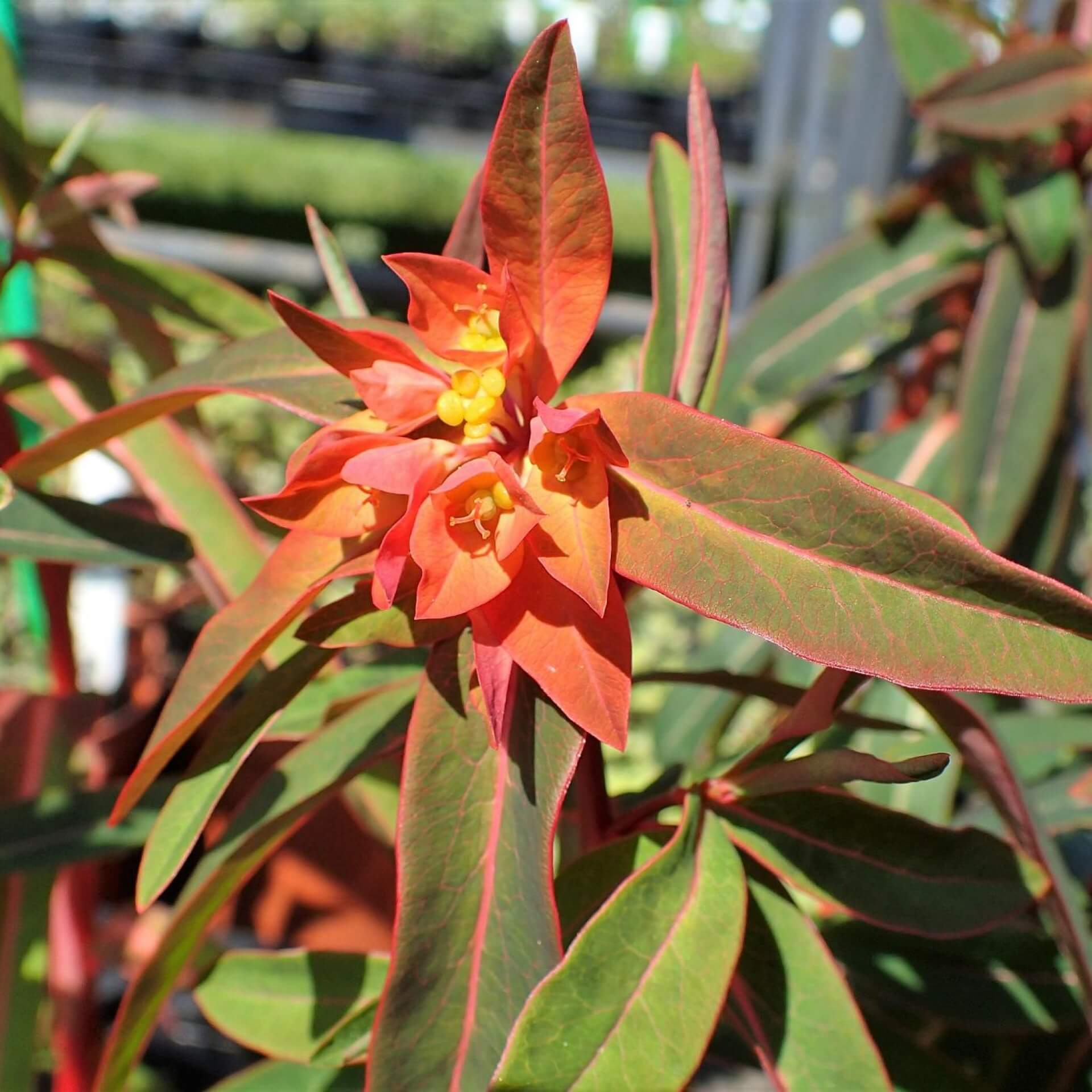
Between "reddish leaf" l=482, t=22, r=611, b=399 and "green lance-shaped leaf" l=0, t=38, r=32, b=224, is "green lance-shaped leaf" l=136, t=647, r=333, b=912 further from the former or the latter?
"green lance-shaped leaf" l=0, t=38, r=32, b=224

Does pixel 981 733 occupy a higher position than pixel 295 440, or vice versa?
pixel 981 733

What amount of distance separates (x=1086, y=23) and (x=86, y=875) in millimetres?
1349

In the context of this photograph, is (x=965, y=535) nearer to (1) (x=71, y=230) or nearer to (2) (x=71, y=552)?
(2) (x=71, y=552)

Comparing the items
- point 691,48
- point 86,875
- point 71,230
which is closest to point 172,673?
point 86,875

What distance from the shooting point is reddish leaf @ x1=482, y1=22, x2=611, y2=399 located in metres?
0.45

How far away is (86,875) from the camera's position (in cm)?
94

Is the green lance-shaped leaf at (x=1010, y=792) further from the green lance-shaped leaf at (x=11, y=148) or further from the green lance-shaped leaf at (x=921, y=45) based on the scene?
the green lance-shaped leaf at (x=921, y=45)

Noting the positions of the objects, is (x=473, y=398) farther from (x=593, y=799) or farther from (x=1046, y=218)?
(x=1046, y=218)

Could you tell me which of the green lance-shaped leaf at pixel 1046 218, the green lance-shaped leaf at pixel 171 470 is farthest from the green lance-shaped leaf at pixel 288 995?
the green lance-shaped leaf at pixel 1046 218

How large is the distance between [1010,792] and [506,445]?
30 cm

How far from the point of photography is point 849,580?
0.43m

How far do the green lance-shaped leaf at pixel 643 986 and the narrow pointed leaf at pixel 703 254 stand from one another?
0.23 meters

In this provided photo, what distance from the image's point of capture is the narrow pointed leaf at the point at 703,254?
53cm

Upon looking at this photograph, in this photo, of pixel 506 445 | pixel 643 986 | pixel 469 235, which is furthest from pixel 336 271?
pixel 643 986
